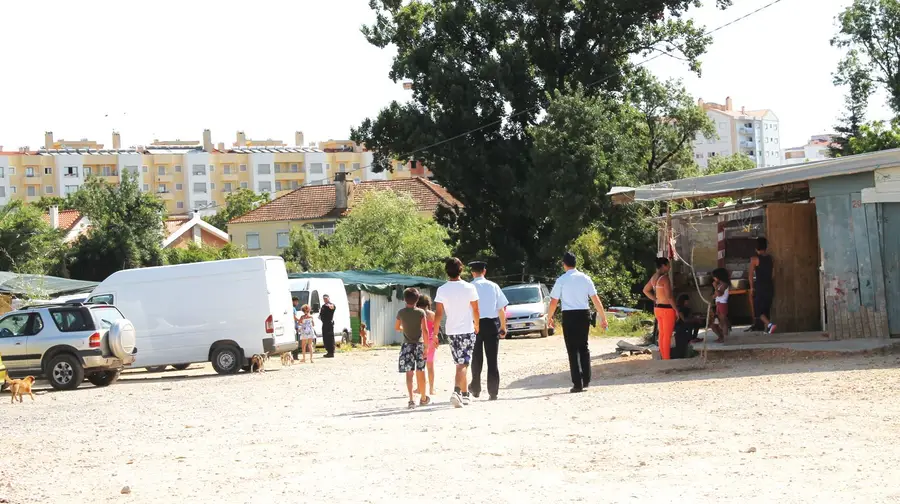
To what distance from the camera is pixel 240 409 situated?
53.7 feet

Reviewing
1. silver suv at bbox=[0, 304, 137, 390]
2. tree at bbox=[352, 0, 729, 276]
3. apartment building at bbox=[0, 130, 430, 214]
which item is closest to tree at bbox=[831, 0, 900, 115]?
tree at bbox=[352, 0, 729, 276]

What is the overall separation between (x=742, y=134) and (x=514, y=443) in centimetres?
18445

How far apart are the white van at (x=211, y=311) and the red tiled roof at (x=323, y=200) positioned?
54.0m

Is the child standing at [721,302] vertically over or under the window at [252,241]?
under

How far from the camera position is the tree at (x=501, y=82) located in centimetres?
4509

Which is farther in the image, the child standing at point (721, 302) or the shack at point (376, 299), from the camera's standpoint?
the shack at point (376, 299)

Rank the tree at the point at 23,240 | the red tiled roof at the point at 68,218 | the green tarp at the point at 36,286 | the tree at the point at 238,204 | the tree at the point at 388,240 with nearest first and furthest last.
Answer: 1. the green tarp at the point at 36,286
2. the tree at the point at 23,240
3. the tree at the point at 388,240
4. the red tiled roof at the point at 68,218
5. the tree at the point at 238,204

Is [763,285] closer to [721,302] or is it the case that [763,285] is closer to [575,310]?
[721,302]

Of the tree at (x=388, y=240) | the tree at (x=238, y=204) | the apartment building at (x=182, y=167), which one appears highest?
the apartment building at (x=182, y=167)

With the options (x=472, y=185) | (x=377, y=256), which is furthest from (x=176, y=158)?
(x=472, y=185)

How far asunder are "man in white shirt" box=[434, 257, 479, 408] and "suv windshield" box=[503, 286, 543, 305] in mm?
23045

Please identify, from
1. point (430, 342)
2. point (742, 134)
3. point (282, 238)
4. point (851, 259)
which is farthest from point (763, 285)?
point (742, 134)

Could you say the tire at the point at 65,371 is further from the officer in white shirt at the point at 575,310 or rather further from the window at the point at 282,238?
the window at the point at 282,238

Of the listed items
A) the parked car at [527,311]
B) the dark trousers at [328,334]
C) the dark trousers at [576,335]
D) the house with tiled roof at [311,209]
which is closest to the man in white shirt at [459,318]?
the dark trousers at [576,335]
